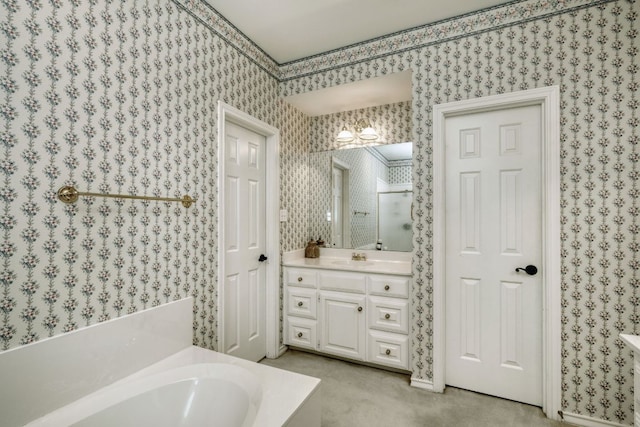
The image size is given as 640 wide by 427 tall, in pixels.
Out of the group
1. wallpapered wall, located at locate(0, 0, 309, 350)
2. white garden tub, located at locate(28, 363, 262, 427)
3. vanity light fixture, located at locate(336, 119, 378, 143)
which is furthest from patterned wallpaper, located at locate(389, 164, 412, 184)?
white garden tub, located at locate(28, 363, 262, 427)

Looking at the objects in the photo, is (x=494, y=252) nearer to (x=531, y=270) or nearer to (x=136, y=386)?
(x=531, y=270)

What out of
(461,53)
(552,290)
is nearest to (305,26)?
(461,53)

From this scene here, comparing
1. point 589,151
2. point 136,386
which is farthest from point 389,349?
point 589,151

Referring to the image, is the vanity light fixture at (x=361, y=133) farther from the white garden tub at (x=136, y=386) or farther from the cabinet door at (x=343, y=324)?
the white garden tub at (x=136, y=386)

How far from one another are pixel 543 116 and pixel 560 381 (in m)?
1.66

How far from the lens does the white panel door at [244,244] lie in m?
2.35

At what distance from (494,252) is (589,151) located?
815 millimetres

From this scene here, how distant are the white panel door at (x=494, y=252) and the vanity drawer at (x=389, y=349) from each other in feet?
1.02

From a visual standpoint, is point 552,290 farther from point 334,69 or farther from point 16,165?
point 16,165

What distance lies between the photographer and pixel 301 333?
2791 millimetres

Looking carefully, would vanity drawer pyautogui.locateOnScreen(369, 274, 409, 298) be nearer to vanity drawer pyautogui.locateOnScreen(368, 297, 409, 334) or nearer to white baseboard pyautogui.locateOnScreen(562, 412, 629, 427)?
vanity drawer pyautogui.locateOnScreen(368, 297, 409, 334)

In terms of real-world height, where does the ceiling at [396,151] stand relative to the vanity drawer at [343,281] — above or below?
above

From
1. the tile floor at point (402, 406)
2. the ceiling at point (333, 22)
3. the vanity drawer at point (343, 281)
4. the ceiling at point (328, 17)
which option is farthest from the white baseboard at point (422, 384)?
the ceiling at point (328, 17)

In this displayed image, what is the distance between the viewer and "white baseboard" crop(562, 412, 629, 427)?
1841mm
